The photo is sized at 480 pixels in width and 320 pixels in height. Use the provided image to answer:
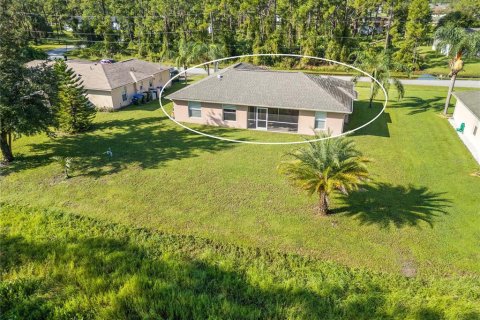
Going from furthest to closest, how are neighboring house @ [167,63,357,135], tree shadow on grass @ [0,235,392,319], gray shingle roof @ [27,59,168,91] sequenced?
gray shingle roof @ [27,59,168,91]
neighboring house @ [167,63,357,135]
tree shadow on grass @ [0,235,392,319]

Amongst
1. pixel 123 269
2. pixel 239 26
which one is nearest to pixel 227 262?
pixel 123 269

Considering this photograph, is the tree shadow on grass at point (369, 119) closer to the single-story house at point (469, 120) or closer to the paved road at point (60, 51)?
the single-story house at point (469, 120)

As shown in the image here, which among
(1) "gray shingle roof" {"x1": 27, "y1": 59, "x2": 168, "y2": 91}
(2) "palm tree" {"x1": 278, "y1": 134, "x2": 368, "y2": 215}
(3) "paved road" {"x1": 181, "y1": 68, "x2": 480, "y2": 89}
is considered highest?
(1) "gray shingle roof" {"x1": 27, "y1": 59, "x2": 168, "y2": 91}

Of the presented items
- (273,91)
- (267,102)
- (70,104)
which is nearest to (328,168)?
(267,102)

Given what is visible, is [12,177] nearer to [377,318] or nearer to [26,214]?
[26,214]

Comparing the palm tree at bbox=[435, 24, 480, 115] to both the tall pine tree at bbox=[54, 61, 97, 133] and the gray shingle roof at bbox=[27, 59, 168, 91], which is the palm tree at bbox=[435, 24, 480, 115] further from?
the tall pine tree at bbox=[54, 61, 97, 133]

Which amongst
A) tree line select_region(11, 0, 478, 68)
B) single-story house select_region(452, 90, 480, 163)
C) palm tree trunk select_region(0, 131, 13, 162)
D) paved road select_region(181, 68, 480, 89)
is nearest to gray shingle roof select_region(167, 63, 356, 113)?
single-story house select_region(452, 90, 480, 163)

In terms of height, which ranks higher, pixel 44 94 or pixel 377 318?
pixel 44 94

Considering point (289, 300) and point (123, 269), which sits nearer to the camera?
point (289, 300)
